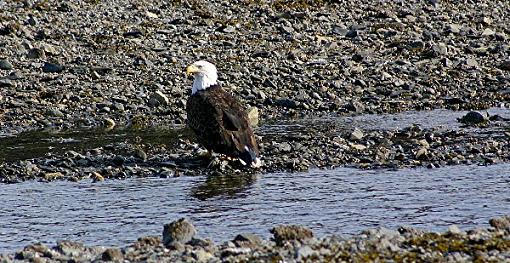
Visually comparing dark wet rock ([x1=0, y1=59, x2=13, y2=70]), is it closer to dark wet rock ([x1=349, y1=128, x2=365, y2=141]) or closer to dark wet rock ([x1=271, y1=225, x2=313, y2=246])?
dark wet rock ([x1=349, y1=128, x2=365, y2=141])

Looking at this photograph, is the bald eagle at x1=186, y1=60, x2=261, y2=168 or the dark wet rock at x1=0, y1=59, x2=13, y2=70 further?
the dark wet rock at x1=0, y1=59, x2=13, y2=70

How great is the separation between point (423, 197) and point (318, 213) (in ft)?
4.17

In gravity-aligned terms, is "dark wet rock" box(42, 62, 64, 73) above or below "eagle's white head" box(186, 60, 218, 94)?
above

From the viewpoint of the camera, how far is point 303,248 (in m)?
8.47

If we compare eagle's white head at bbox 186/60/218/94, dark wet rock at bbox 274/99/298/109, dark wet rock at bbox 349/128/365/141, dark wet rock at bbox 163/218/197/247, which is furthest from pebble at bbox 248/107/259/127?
dark wet rock at bbox 163/218/197/247

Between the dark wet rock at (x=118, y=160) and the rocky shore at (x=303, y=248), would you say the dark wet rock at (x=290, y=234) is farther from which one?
the dark wet rock at (x=118, y=160)

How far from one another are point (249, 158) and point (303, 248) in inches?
197

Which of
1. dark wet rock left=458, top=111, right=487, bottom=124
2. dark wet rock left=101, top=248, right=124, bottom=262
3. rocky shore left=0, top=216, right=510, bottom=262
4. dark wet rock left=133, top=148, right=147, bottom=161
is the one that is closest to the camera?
rocky shore left=0, top=216, right=510, bottom=262

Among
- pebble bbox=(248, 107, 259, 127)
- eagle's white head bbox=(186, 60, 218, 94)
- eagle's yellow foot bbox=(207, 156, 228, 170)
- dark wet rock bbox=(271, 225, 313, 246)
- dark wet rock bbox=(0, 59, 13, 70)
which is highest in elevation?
dark wet rock bbox=(0, 59, 13, 70)

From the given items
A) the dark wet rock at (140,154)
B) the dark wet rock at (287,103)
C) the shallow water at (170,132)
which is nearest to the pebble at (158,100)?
the shallow water at (170,132)

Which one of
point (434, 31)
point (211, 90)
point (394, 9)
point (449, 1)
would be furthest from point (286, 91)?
point (449, 1)

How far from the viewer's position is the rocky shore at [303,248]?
8.33 m

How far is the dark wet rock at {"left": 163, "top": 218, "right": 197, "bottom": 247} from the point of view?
29.4 feet

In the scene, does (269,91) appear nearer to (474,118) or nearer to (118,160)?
(474,118)
